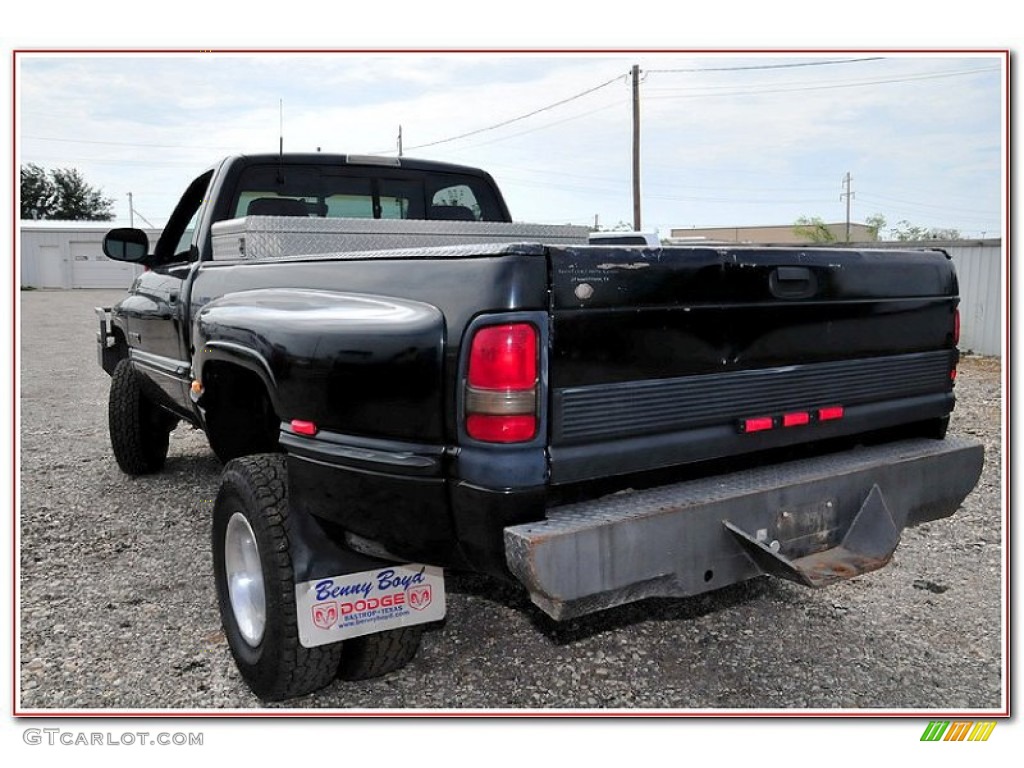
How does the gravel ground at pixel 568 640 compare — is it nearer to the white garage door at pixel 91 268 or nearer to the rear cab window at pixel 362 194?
the rear cab window at pixel 362 194

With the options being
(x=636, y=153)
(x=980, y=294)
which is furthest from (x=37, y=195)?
(x=980, y=294)

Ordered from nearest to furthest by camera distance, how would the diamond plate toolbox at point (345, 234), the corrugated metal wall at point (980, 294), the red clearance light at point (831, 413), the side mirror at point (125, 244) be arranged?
the red clearance light at point (831, 413) → the diamond plate toolbox at point (345, 234) → the side mirror at point (125, 244) → the corrugated metal wall at point (980, 294)

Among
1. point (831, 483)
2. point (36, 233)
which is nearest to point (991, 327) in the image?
point (831, 483)

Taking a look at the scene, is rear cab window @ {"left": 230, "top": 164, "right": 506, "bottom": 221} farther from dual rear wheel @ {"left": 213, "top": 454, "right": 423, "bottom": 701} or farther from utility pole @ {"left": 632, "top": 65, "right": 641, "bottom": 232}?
utility pole @ {"left": 632, "top": 65, "right": 641, "bottom": 232}

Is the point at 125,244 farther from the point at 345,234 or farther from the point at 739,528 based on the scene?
the point at 739,528

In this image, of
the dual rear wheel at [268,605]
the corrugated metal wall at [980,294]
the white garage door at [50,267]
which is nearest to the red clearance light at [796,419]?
the dual rear wheel at [268,605]

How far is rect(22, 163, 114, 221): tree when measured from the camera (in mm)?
46569

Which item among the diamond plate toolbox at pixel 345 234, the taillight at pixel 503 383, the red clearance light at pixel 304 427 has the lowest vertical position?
the red clearance light at pixel 304 427

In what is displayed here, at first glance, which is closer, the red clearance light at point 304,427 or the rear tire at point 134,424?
the red clearance light at point 304,427

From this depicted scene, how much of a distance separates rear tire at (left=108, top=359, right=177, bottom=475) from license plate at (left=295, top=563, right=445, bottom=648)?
11.2ft

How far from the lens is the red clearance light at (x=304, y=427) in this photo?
276cm

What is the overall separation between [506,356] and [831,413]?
133 centimetres

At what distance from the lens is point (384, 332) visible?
2.54m
